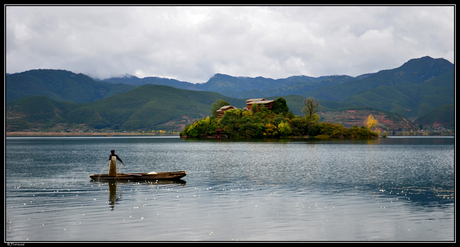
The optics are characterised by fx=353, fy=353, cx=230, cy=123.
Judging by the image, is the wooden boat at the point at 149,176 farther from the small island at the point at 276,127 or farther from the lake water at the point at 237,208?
the small island at the point at 276,127

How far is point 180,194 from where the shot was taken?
105 ft

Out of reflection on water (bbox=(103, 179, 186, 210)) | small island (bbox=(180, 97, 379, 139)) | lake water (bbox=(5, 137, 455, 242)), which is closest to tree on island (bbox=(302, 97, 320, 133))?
small island (bbox=(180, 97, 379, 139))

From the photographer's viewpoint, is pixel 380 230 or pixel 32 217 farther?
pixel 32 217

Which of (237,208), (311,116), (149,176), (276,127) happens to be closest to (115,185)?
(149,176)

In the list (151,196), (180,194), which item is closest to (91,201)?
(151,196)

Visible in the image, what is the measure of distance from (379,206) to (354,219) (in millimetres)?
5464

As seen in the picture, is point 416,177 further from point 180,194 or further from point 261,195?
point 180,194

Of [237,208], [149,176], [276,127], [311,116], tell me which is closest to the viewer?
[237,208]

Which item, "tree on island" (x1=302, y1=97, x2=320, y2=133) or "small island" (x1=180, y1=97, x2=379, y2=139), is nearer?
"small island" (x1=180, y1=97, x2=379, y2=139)

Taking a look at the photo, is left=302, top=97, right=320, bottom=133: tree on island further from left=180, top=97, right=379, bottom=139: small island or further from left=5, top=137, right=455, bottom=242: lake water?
left=5, top=137, right=455, bottom=242: lake water

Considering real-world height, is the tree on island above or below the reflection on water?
above

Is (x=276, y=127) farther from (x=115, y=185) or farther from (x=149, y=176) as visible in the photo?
(x=115, y=185)

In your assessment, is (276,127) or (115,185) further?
(276,127)

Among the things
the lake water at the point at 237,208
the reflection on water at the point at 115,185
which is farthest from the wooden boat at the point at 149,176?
the lake water at the point at 237,208
